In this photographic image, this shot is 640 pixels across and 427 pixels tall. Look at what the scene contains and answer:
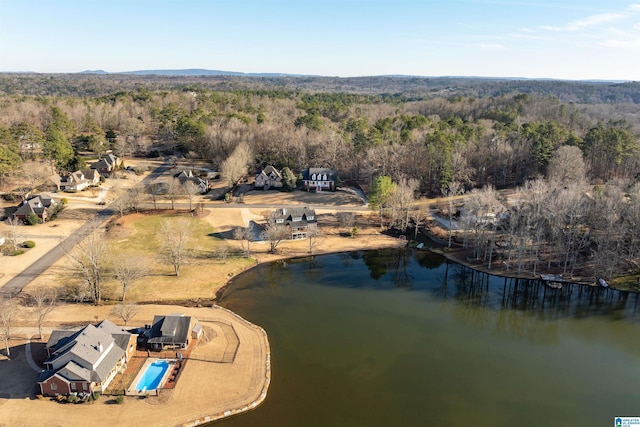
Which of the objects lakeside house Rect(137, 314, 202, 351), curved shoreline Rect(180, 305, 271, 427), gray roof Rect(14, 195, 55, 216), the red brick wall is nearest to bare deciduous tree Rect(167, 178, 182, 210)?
gray roof Rect(14, 195, 55, 216)

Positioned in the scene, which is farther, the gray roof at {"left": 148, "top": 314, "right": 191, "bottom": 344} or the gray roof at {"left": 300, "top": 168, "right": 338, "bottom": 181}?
the gray roof at {"left": 300, "top": 168, "right": 338, "bottom": 181}

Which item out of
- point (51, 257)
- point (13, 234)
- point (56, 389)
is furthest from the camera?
point (13, 234)

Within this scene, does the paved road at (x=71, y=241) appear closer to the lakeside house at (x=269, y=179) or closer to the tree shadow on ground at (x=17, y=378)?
the lakeside house at (x=269, y=179)

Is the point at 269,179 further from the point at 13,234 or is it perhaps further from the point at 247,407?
the point at 247,407

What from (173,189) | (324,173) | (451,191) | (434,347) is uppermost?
(324,173)

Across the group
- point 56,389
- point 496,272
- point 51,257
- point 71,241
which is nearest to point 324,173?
point 496,272

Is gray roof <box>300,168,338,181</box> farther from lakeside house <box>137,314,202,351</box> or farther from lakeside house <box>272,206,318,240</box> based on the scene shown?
lakeside house <box>137,314,202,351</box>
